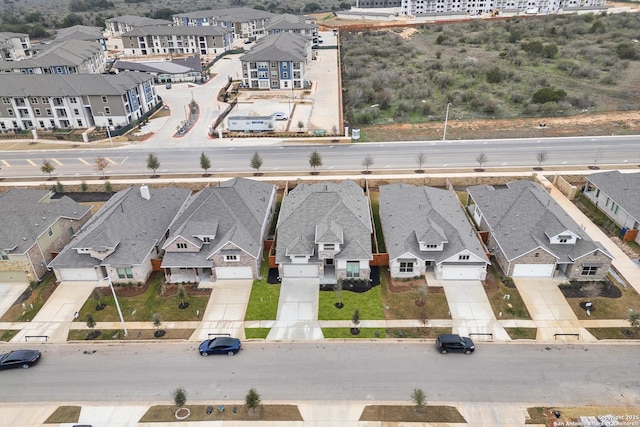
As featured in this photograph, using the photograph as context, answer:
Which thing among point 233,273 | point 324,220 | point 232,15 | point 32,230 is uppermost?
point 232,15

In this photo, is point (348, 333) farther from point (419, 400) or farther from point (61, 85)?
point (61, 85)

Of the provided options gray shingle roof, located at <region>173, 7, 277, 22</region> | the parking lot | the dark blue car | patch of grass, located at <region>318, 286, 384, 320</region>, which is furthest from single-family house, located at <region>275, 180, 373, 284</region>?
gray shingle roof, located at <region>173, 7, 277, 22</region>

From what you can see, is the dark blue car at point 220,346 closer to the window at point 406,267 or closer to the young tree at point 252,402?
the young tree at point 252,402

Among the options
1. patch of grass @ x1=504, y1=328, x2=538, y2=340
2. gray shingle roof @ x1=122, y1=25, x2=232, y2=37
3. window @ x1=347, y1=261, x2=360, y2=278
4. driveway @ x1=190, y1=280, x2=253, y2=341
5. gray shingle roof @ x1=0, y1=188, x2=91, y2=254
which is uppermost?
→ gray shingle roof @ x1=122, y1=25, x2=232, y2=37

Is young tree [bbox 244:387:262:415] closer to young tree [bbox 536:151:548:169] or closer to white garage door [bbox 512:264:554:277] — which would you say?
white garage door [bbox 512:264:554:277]

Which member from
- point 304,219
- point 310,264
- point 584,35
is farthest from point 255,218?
point 584,35

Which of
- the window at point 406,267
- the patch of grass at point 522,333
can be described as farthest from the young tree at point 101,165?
the patch of grass at point 522,333

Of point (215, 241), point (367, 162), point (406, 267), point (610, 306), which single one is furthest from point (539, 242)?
point (215, 241)
